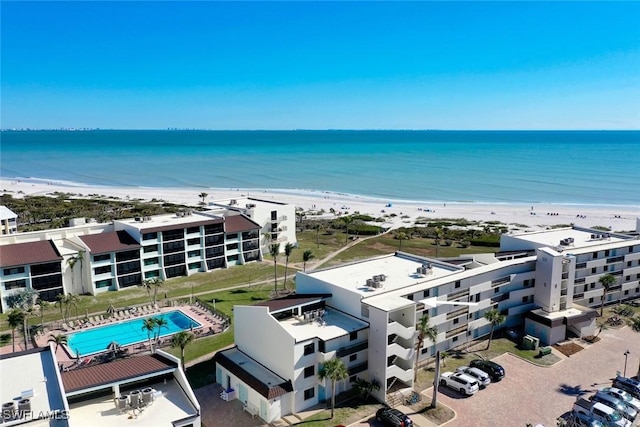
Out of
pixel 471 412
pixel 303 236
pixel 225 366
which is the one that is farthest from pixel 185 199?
pixel 471 412

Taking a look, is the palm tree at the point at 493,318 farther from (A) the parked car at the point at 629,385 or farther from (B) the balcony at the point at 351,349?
(B) the balcony at the point at 351,349

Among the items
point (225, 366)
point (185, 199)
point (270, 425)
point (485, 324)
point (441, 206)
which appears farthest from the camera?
point (185, 199)

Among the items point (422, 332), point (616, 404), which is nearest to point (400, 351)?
point (422, 332)

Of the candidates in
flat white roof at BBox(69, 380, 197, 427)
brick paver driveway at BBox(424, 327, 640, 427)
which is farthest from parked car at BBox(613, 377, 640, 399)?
flat white roof at BBox(69, 380, 197, 427)

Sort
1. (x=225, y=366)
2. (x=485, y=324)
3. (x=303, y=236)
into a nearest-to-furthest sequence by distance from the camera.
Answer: (x=225, y=366) < (x=485, y=324) < (x=303, y=236)

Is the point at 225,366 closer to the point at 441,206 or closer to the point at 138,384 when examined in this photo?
the point at 138,384

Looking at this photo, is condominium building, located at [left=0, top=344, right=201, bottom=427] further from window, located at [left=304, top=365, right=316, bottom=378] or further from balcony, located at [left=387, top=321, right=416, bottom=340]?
balcony, located at [left=387, top=321, right=416, bottom=340]

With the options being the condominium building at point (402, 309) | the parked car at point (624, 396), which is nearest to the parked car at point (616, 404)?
the parked car at point (624, 396)
